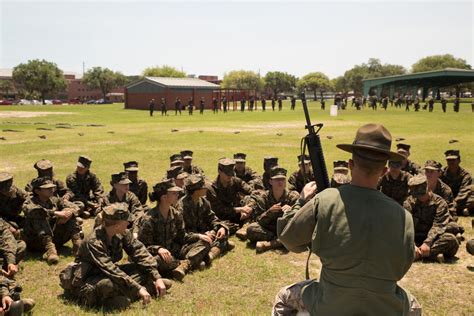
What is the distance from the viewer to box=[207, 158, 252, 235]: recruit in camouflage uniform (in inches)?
374

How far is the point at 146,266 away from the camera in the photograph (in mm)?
6051

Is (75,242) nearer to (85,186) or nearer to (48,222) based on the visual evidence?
(48,222)

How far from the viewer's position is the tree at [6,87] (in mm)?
114350

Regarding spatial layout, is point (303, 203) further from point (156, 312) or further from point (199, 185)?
point (199, 185)

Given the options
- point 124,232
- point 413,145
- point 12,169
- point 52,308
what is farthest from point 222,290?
point 413,145

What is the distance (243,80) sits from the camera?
12938 cm

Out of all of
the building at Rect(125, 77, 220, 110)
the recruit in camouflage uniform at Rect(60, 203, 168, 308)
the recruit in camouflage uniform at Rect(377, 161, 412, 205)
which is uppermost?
the building at Rect(125, 77, 220, 110)

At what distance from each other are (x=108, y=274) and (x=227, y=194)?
14.3 feet

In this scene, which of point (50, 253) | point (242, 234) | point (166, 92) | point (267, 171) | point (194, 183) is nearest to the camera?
point (50, 253)

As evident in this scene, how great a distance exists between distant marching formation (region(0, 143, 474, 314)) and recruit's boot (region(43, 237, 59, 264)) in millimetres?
18

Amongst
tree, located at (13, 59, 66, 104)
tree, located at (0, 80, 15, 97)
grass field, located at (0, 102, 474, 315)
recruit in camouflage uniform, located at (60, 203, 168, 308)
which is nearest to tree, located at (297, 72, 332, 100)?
tree, located at (13, 59, 66, 104)

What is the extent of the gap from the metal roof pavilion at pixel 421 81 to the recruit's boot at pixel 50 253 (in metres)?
63.6

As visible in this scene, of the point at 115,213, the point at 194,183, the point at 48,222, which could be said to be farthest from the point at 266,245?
the point at 48,222

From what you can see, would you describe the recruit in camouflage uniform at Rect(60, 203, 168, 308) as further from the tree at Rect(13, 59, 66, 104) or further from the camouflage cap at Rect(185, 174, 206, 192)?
the tree at Rect(13, 59, 66, 104)
